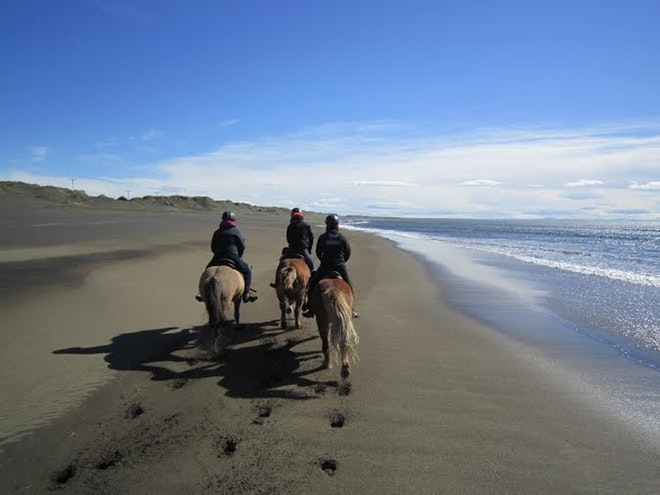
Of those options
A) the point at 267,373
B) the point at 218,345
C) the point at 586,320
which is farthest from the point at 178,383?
the point at 586,320

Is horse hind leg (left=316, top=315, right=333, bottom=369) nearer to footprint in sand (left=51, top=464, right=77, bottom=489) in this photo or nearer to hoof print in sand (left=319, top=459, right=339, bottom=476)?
hoof print in sand (left=319, top=459, right=339, bottom=476)

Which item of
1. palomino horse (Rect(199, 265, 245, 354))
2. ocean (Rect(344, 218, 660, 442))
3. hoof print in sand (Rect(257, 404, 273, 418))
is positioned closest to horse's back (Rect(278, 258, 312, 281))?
palomino horse (Rect(199, 265, 245, 354))

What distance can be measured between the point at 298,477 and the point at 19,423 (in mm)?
3322

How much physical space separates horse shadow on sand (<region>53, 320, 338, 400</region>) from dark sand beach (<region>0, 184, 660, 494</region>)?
0.04m

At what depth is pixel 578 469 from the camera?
3.89m

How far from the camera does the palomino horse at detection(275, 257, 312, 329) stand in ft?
27.5

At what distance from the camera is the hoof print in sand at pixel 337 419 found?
469 cm

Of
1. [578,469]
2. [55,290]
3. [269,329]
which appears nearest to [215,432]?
[578,469]

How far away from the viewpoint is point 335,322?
6031mm

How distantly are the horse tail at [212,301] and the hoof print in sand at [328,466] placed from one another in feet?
11.9

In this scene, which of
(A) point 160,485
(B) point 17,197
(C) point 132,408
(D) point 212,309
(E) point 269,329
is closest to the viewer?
(A) point 160,485

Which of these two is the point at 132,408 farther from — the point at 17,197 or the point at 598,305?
the point at 17,197

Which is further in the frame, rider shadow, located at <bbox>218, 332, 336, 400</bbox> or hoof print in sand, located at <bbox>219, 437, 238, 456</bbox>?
rider shadow, located at <bbox>218, 332, 336, 400</bbox>

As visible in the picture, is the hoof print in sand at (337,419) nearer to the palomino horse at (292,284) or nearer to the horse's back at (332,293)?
the horse's back at (332,293)
